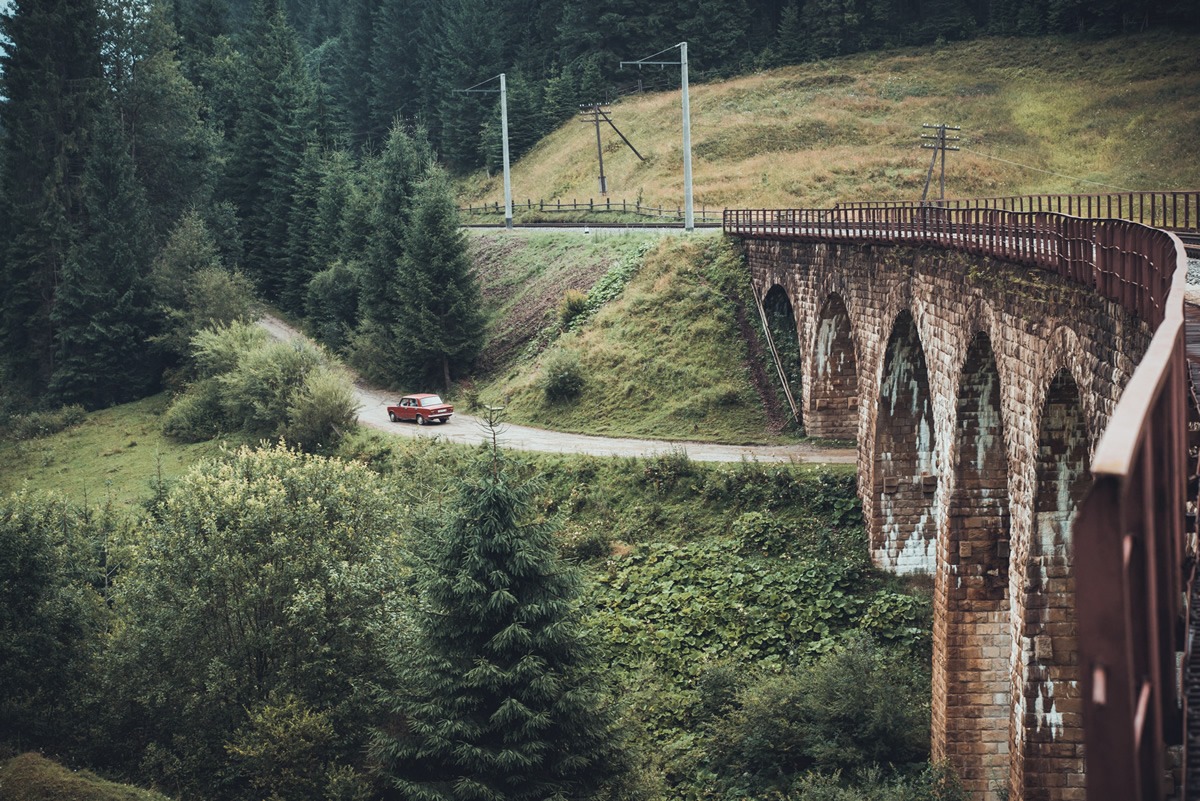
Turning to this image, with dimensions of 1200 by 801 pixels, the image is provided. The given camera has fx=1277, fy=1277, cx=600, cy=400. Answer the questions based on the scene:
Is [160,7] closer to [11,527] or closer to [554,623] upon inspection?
[11,527]

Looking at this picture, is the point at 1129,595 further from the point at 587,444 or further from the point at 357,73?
the point at 357,73

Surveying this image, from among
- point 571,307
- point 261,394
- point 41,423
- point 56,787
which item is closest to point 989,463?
point 56,787

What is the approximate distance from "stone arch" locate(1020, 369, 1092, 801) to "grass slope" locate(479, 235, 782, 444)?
20.8 meters

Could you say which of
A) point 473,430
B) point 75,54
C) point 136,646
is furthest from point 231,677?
point 75,54

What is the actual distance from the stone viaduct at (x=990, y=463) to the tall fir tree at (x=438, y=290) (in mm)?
23060

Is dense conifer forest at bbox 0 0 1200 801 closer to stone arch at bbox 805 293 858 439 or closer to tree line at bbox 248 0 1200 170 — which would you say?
stone arch at bbox 805 293 858 439

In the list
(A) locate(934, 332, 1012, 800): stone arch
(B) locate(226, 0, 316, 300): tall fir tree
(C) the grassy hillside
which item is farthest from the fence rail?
(A) locate(934, 332, 1012, 800): stone arch

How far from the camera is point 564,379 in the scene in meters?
47.8

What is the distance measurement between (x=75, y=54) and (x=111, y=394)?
856 inches

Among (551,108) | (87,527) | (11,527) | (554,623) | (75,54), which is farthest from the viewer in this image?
(551,108)

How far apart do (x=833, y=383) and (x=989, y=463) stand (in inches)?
621

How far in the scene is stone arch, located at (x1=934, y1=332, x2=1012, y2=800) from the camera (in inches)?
939

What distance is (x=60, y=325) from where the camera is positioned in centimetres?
6875

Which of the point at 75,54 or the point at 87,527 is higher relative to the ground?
the point at 75,54
